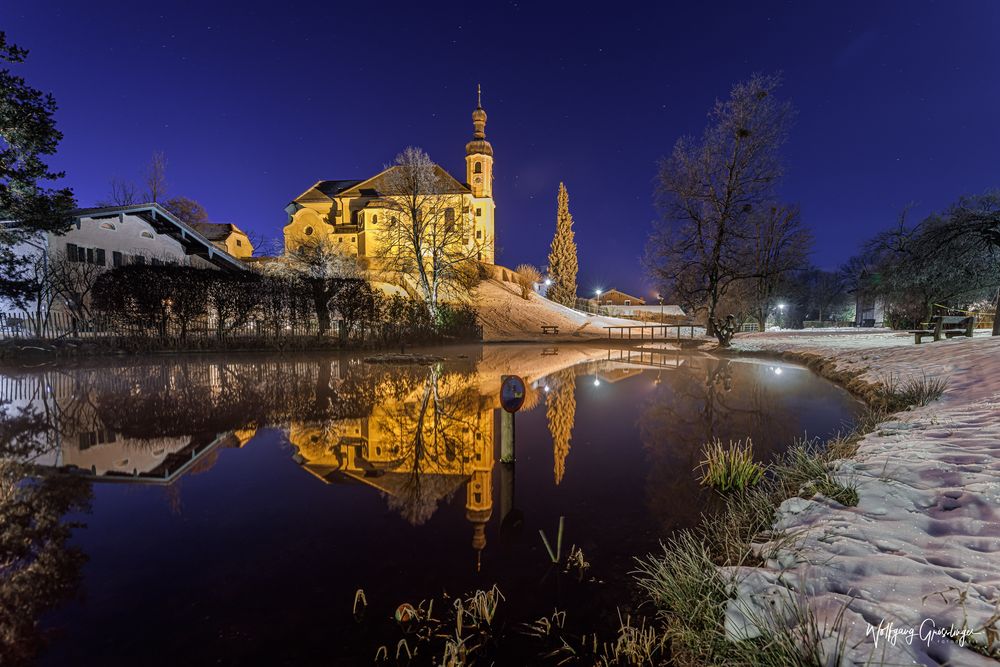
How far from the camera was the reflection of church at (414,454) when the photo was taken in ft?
15.0

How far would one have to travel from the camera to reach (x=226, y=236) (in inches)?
2094

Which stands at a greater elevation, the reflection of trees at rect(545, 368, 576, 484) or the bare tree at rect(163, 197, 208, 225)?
the bare tree at rect(163, 197, 208, 225)

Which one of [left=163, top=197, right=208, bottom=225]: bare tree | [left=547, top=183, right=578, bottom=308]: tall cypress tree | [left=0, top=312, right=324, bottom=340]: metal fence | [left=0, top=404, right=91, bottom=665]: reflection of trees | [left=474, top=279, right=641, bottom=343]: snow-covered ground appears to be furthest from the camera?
[left=547, top=183, right=578, bottom=308]: tall cypress tree

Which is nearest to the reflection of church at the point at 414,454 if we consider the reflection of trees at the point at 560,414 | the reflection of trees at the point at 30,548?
the reflection of trees at the point at 560,414

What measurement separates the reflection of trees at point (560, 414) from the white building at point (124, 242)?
23338 millimetres

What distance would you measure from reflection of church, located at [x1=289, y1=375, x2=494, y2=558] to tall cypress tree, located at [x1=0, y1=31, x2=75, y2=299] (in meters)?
19.0

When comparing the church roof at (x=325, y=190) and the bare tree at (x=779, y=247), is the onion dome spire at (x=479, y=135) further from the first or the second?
the bare tree at (x=779, y=247)

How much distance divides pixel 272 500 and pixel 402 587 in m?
2.34

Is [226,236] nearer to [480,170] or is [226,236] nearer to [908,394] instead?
[480,170]

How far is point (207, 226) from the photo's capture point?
53406mm

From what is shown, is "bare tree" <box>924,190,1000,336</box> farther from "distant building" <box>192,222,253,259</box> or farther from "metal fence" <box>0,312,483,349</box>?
"distant building" <box>192,222,253,259</box>

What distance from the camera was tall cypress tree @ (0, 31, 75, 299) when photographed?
15562mm

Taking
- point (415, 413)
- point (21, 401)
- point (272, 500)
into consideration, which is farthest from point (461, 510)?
point (21, 401)

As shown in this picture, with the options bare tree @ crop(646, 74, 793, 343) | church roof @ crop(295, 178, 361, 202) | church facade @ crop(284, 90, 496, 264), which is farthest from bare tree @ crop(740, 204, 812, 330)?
church roof @ crop(295, 178, 361, 202)
